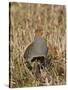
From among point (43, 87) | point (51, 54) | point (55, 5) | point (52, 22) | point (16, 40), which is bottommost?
point (43, 87)

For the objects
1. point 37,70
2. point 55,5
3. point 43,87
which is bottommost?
point 43,87

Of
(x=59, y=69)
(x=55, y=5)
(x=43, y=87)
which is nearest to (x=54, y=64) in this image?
(x=59, y=69)

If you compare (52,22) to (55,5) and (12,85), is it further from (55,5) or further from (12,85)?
(12,85)

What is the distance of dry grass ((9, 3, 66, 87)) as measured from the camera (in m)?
2.02

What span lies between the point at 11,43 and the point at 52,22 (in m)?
0.43

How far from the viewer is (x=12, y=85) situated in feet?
6.57

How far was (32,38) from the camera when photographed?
2051mm

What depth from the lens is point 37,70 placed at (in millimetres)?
2059

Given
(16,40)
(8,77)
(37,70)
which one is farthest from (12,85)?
(16,40)

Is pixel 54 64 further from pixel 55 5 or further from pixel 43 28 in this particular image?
pixel 55 5

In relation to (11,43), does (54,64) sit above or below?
below

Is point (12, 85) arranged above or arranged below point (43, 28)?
below

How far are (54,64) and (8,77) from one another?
0.44m

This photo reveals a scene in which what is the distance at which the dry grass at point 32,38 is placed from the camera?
6.61ft
